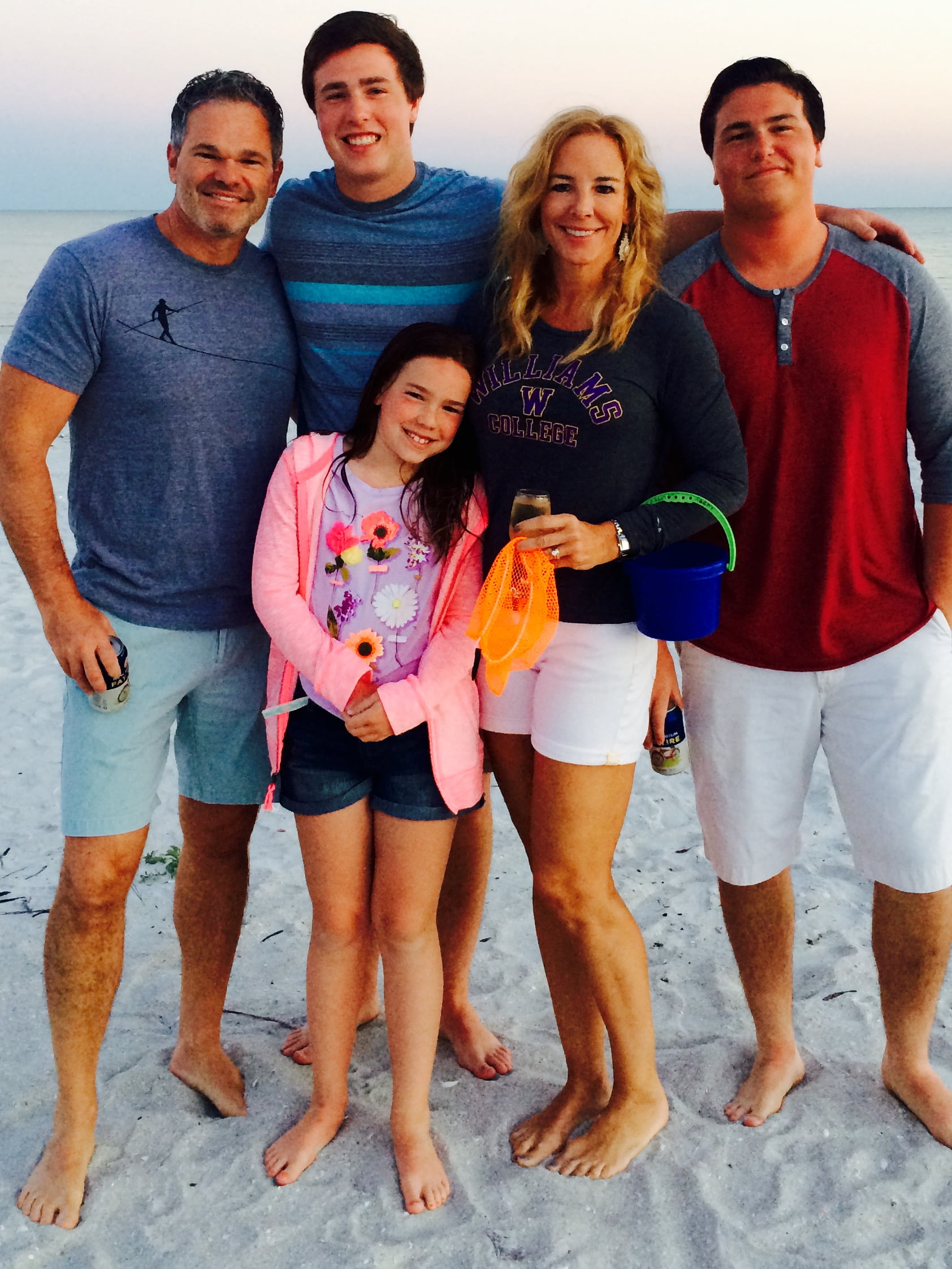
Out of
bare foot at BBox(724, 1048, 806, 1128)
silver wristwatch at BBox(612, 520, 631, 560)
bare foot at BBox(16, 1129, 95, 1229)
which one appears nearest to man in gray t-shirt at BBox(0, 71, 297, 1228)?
bare foot at BBox(16, 1129, 95, 1229)

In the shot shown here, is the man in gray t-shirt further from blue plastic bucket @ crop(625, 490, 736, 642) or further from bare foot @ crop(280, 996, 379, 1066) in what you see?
blue plastic bucket @ crop(625, 490, 736, 642)

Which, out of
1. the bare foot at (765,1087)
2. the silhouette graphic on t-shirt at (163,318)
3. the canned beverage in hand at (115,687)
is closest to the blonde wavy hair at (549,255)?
the silhouette graphic on t-shirt at (163,318)

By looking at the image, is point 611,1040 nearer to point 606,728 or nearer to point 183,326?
point 606,728

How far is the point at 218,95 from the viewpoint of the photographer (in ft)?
9.83

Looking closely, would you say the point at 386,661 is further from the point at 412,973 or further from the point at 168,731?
the point at 412,973

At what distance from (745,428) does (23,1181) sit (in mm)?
2997

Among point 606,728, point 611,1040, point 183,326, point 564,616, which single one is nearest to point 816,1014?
point 611,1040

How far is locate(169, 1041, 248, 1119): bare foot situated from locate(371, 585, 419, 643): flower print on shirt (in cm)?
161

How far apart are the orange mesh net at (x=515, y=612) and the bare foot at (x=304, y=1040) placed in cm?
144

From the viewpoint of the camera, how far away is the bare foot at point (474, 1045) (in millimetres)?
3545

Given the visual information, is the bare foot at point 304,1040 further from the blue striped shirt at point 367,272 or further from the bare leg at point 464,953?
the blue striped shirt at point 367,272

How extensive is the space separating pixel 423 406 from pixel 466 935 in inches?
70.8

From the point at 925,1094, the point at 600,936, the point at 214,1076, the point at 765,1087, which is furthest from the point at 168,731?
the point at 925,1094

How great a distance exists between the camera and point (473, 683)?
10.0 feet
